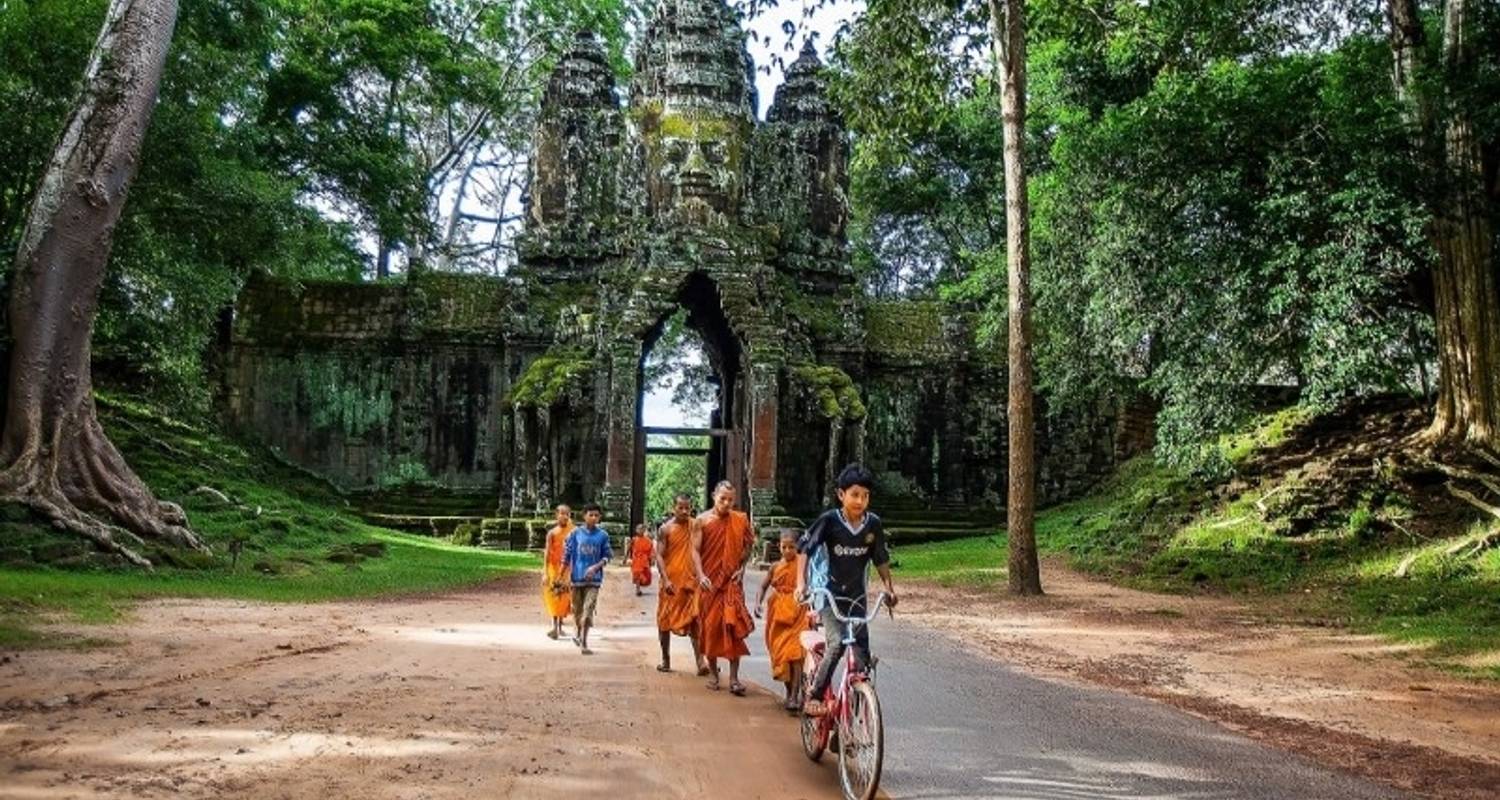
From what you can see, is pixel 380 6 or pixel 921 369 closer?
pixel 921 369

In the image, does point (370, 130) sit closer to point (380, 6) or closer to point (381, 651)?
point (380, 6)

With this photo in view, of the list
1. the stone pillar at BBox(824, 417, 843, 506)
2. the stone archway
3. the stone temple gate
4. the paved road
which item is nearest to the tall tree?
the paved road

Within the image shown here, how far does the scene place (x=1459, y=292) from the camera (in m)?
13.0

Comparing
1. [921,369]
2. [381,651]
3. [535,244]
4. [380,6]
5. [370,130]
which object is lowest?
[381,651]

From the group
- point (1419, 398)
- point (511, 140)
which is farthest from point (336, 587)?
point (511, 140)

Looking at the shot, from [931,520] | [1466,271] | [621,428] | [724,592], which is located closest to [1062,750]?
[724,592]

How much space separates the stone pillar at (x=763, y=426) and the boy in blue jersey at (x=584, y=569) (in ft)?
36.4

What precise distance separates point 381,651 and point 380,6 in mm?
22826

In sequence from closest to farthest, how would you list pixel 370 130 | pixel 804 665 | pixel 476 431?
pixel 804 665, pixel 476 431, pixel 370 130

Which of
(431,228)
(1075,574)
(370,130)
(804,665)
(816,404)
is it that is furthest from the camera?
(431,228)

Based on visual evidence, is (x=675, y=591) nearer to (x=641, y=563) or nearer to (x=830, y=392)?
(x=641, y=563)

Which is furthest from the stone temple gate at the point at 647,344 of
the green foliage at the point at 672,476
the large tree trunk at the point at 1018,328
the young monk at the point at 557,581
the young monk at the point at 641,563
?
the green foliage at the point at 672,476

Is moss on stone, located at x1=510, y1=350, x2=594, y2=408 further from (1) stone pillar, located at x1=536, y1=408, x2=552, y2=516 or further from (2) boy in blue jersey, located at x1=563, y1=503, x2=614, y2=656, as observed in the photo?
(2) boy in blue jersey, located at x1=563, y1=503, x2=614, y2=656

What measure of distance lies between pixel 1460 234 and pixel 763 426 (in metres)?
11.8
